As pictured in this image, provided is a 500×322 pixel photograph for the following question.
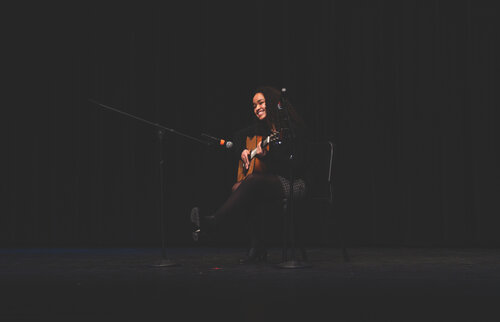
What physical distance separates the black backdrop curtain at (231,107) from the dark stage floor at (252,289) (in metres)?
0.91

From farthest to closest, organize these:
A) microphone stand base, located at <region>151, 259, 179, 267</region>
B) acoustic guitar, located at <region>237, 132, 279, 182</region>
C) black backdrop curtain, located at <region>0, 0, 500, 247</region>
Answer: black backdrop curtain, located at <region>0, 0, 500, 247</region> → acoustic guitar, located at <region>237, 132, 279, 182</region> → microphone stand base, located at <region>151, 259, 179, 267</region>

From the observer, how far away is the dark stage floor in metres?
2.14

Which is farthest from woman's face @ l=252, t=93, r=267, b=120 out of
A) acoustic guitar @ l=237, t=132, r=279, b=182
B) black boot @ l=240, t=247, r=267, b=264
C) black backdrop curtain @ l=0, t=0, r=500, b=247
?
black backdrop curtain @ l=0, t=0, r=500, b=247

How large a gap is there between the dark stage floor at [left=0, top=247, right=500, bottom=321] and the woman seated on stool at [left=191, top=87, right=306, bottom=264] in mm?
254

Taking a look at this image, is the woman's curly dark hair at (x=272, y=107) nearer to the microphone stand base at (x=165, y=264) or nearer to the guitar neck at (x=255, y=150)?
the guitar neck at (x=255, y=150)

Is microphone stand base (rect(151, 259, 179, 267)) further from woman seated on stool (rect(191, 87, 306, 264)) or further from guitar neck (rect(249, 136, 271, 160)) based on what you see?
guitar neck (rect(249, 136, 271, 160))

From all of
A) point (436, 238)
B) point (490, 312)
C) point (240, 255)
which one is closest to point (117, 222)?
point (240, 255)

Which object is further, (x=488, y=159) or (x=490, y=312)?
(x=488, y=159)

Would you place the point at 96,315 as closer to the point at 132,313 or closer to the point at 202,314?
the point at 132,313

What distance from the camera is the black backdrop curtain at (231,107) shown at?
15.7ft

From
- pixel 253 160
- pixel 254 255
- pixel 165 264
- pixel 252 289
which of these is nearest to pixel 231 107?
pixel 253 160

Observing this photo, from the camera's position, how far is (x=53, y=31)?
5.42 meters

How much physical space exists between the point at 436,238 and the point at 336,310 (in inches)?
113

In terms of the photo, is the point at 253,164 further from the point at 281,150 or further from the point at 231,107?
the point at 231,107
